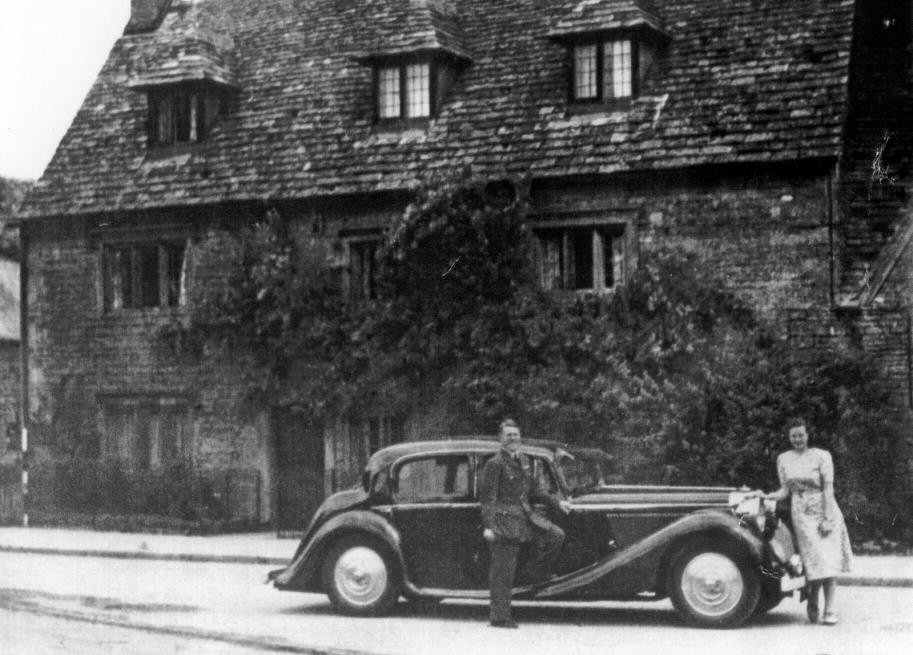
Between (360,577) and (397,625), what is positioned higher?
(360,577)

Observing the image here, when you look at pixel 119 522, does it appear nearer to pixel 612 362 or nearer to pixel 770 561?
pixel 612 362

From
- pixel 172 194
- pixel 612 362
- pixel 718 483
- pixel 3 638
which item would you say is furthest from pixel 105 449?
pixel 3 638

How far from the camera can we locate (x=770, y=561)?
1212 cm

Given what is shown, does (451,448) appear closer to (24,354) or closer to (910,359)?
(910,359)

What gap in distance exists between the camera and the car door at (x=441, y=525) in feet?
42.4

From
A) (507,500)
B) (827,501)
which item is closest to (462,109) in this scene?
(507,500)

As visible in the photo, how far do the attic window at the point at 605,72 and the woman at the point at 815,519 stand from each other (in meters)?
9.98

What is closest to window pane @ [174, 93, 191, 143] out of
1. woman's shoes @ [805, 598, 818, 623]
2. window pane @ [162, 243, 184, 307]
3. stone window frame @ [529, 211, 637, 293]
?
window pane @ [162, 243, 184, 307]

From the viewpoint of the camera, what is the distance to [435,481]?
13.1 metres

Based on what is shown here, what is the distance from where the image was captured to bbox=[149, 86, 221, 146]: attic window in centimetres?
2506

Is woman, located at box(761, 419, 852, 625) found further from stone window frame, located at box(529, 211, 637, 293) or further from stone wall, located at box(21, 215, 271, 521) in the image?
stone wall, located at box(21, 215, 271, 521)

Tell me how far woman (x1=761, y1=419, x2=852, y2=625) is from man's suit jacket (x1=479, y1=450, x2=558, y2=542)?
6.78 feet

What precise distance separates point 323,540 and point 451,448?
144 cm

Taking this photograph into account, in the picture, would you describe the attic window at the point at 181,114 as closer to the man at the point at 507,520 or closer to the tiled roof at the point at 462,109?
the tiled roof at the point at 462,109
